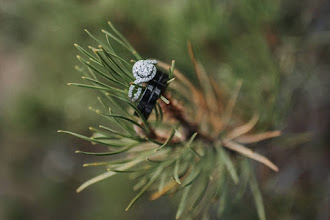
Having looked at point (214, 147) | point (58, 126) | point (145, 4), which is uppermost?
point (145, 4)

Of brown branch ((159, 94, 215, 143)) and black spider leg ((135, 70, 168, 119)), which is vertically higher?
Answer: black spider leg ((135, 70, 168, 119))

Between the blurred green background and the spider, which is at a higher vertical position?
the spider

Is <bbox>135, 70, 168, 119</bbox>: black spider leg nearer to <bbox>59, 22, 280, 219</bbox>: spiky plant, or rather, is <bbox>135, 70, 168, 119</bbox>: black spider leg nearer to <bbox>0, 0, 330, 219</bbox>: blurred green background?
<bbox>59, 22, 280, 219</bbox>: spiky plant

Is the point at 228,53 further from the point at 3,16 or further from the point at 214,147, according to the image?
the point at 3,16

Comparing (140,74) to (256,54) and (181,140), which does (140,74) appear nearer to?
(181,140)

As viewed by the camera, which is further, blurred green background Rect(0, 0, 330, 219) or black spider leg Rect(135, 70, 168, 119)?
blurred green background Rect(0, 0, 330, 219)

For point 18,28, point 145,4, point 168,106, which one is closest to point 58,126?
point 18,28

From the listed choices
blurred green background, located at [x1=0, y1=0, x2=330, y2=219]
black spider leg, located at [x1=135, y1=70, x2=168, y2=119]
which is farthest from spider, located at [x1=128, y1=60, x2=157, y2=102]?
blurred green background, located at [x1=0, y1=0, x2=330, y2=219]

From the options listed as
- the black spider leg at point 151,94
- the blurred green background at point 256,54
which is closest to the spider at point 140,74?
the black spider leg at point 151,94

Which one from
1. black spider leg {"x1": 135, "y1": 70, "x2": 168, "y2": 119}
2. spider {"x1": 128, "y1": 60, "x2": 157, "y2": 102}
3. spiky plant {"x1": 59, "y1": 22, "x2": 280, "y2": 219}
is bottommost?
A: spiky plant {"x1": 59, "y1": 22, "x2": 280, "y2": 219}

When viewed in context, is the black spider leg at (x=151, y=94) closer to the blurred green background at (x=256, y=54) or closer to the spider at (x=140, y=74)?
the spider at (x=140, y=74)

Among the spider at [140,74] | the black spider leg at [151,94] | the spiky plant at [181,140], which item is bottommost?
the spiky plant at [181,140]
